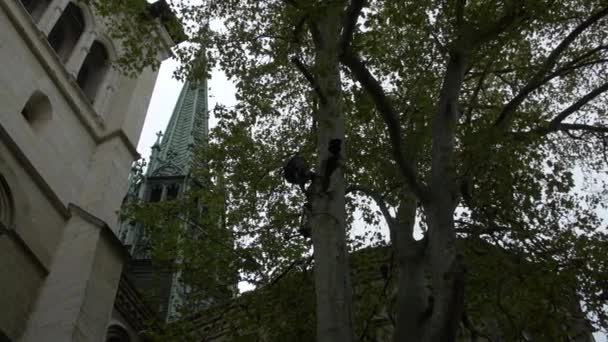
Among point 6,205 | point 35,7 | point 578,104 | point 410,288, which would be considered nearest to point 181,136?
point 35,7

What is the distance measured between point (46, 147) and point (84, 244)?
2.60m

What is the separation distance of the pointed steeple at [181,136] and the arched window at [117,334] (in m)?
10.3

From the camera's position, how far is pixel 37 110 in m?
17.5

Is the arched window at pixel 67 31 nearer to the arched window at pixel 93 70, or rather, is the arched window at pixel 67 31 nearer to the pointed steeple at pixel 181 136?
the arched window at pixel 93 70

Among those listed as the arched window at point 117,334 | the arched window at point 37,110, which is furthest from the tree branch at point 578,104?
the arched window at point 117,334

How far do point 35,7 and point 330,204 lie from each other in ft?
44.6

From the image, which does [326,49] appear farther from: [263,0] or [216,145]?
[216,145]

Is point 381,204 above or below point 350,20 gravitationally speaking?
below

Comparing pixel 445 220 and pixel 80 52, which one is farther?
pixel 80 52

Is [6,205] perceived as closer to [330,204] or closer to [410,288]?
[330,204]

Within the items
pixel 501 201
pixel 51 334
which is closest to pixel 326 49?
pixel 501 201

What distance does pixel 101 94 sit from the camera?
20.8 m

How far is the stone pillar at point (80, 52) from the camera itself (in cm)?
1977

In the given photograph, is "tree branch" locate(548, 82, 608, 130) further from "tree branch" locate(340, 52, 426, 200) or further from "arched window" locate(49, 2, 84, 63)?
"arched window" locate(49, 2, 84, 63)
